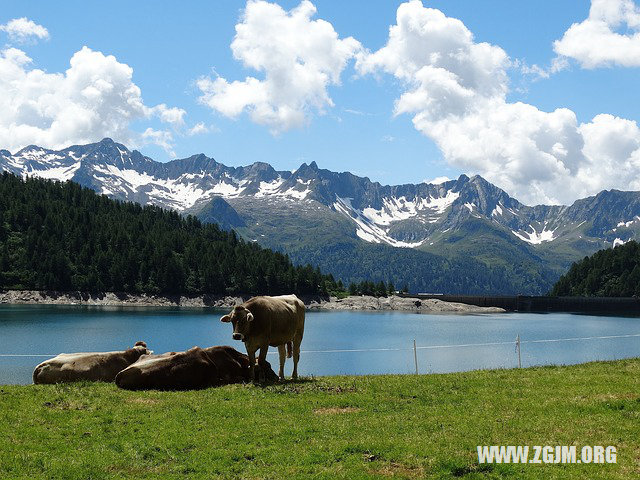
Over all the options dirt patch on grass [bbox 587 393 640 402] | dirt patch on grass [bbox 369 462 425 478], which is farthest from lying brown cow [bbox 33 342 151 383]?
dirt patch on grass [bbox 587 393 640 402]

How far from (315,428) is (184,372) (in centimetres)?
825

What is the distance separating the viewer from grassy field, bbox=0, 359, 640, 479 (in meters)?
12.6

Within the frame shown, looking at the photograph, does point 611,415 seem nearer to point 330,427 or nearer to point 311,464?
point 330,427

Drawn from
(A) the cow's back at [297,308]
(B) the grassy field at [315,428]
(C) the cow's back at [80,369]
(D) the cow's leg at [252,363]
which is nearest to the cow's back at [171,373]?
(B) the grassy field at [315,428]

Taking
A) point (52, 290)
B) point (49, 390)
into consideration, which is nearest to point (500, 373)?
point (49, 390)

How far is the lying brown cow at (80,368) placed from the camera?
81.0 feet

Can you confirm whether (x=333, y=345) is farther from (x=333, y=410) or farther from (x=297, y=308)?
(x=333, y=410)

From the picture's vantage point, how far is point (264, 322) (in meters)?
24.1

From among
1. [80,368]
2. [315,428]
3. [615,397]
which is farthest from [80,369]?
[615,397]

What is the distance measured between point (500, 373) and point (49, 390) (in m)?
18.3

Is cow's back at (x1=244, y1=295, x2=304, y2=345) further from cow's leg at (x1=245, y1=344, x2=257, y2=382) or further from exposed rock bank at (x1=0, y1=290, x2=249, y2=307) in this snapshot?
exposed rock bank at (x1=0, y1=290, x2=249, y2=307)

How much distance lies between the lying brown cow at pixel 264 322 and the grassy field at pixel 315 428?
2120 millimetres

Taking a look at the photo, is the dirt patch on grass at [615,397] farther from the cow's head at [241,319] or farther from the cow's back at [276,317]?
the cow's head at [241,319]

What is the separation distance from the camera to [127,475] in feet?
40.4
